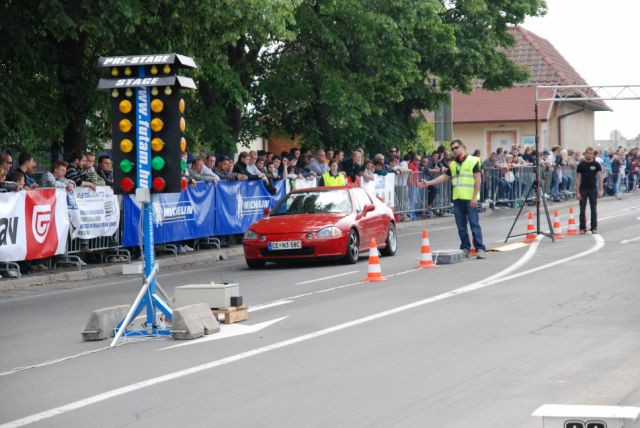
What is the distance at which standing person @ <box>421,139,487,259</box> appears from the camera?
19752 millimetres

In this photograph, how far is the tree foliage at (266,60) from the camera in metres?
22.3

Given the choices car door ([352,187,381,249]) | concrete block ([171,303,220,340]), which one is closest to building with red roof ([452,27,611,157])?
car door ([352,187,381,249])

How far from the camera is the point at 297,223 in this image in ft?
65.2

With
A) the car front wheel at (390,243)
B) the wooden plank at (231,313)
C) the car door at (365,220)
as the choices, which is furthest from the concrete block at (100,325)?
the car front wheel at (390,243)

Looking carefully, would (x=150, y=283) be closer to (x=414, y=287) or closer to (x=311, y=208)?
(x=414, y=287)

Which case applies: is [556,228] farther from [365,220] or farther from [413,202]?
[413,202]

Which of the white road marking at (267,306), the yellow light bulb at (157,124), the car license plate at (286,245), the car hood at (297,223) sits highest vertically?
the yellow light bulb at (157,124)

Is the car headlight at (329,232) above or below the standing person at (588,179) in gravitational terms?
below

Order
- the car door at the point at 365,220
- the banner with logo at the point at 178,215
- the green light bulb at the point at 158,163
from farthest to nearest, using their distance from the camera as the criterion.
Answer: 1. the banner with logo at the point at 178,215
2. the car door at the point at 365,220
3. the green light bulb at the point at 158,163

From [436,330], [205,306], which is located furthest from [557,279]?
[205,306]

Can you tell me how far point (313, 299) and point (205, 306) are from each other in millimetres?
2896

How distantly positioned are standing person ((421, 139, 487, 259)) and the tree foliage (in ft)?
16.4

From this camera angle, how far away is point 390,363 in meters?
9.41

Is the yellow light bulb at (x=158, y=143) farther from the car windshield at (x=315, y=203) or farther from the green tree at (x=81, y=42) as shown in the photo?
the green tree at (x=81, y=42)
